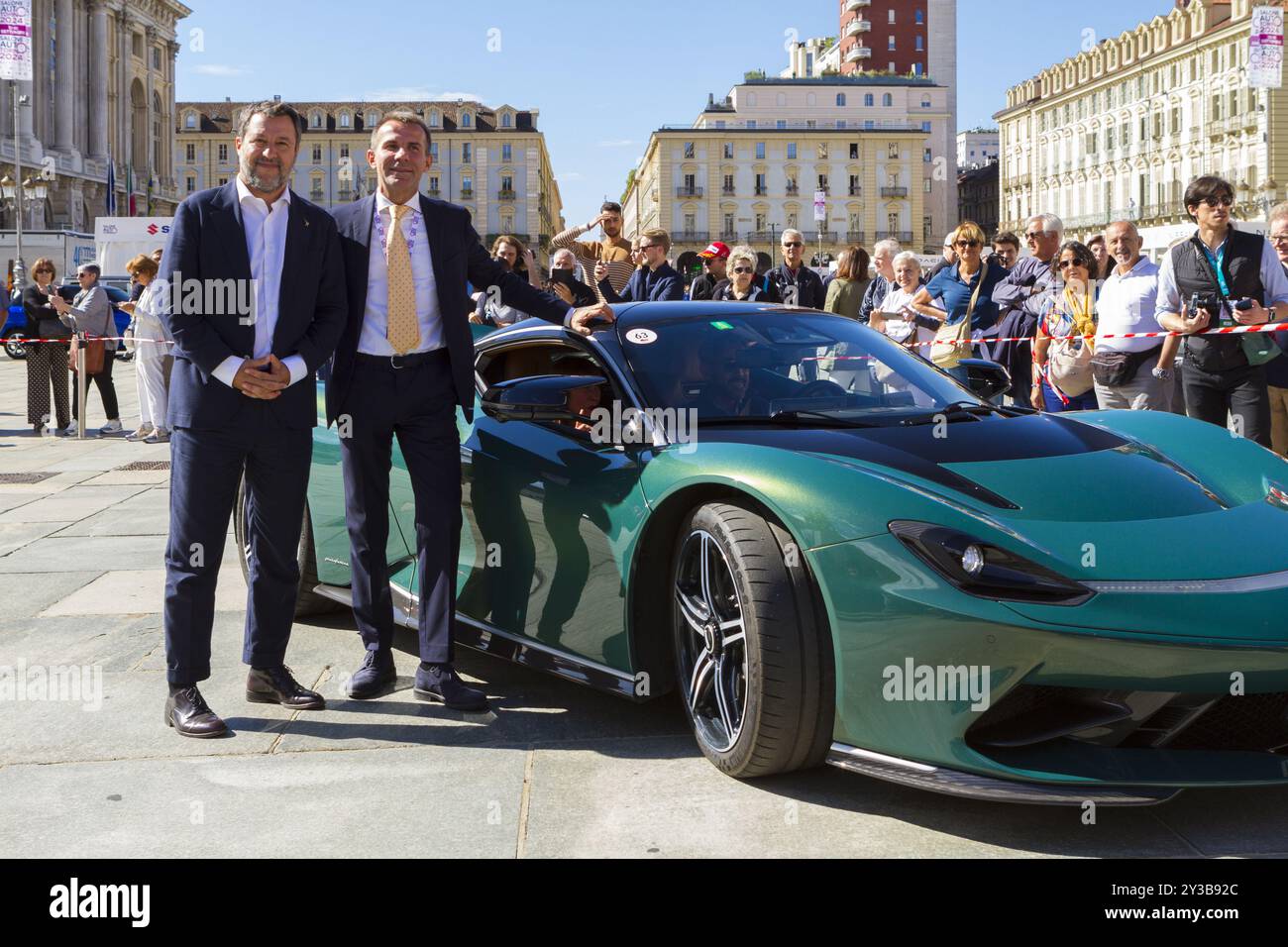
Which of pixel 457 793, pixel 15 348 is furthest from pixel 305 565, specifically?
pixel 15 348

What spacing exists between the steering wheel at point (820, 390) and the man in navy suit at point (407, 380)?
702 millimetres

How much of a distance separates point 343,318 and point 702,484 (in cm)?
142

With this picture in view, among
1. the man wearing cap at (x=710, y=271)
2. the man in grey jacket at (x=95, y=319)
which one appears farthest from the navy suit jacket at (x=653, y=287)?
the man in grey jacket at (x=95, y=319)

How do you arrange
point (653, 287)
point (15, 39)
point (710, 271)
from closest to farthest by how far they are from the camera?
point (653, 287)
point (710, 271)
point (15, 39)

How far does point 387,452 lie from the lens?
4578 millimetres

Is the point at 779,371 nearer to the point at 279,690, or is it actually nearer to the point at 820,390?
the point at 820,390

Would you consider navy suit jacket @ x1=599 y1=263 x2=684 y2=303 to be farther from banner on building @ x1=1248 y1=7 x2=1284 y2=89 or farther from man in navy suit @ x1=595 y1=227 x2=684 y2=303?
banner on building @ x1=1248 y1=7 x2=1284 y2=89

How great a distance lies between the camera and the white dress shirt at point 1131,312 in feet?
25.4

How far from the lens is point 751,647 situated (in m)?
3.42

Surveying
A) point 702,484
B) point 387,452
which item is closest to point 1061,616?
point 702,484

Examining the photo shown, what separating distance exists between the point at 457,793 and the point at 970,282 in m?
6.95

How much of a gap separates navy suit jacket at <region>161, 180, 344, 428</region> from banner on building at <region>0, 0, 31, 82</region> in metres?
31.6

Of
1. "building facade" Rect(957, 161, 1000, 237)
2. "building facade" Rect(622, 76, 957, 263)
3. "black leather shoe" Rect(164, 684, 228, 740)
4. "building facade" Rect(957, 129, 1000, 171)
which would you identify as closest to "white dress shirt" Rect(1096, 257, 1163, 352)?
"black leather shoe" Rect(164, 684, 228, 740)

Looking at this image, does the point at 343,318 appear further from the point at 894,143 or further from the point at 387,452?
the point at 894,143
